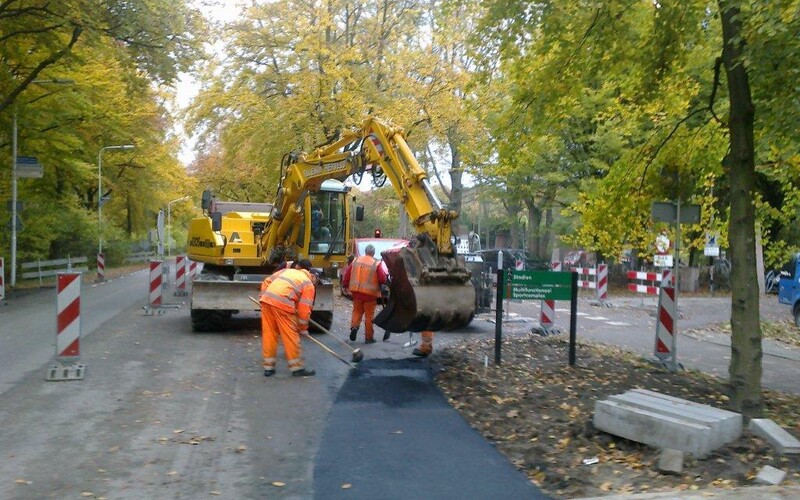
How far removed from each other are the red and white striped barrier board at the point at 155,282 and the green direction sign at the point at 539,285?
363 inches

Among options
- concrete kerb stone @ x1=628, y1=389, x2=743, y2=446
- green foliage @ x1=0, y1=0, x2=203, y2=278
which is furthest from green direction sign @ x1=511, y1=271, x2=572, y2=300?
green foliage @ x1=0, y1=0, x2=203, y2=278

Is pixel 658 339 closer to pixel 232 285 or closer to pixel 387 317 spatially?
pixel 387 317

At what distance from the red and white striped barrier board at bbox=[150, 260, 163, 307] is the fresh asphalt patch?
9.40 m

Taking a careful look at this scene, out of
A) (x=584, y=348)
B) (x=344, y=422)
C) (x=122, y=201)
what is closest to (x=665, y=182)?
(x=584, y=348)

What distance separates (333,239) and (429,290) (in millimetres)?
6055

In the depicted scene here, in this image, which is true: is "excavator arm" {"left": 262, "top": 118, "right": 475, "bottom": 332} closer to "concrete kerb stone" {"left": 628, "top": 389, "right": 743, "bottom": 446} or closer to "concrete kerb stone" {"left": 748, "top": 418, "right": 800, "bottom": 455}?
"concrete kerb stone" {"left": 628, "top": 389, "right": 743, "bottom": 446}

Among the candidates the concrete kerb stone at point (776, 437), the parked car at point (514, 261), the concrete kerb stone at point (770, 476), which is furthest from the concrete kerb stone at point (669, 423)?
the parked car at point (514, 261)

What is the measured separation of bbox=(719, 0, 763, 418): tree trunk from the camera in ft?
25.5

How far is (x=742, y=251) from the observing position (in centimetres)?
784

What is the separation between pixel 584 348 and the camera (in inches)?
499

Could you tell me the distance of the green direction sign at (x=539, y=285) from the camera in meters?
11.1

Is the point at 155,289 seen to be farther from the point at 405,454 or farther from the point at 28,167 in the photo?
the point at 405,454

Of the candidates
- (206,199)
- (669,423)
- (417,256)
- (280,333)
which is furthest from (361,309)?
(669,423)

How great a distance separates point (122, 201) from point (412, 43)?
25073mm
